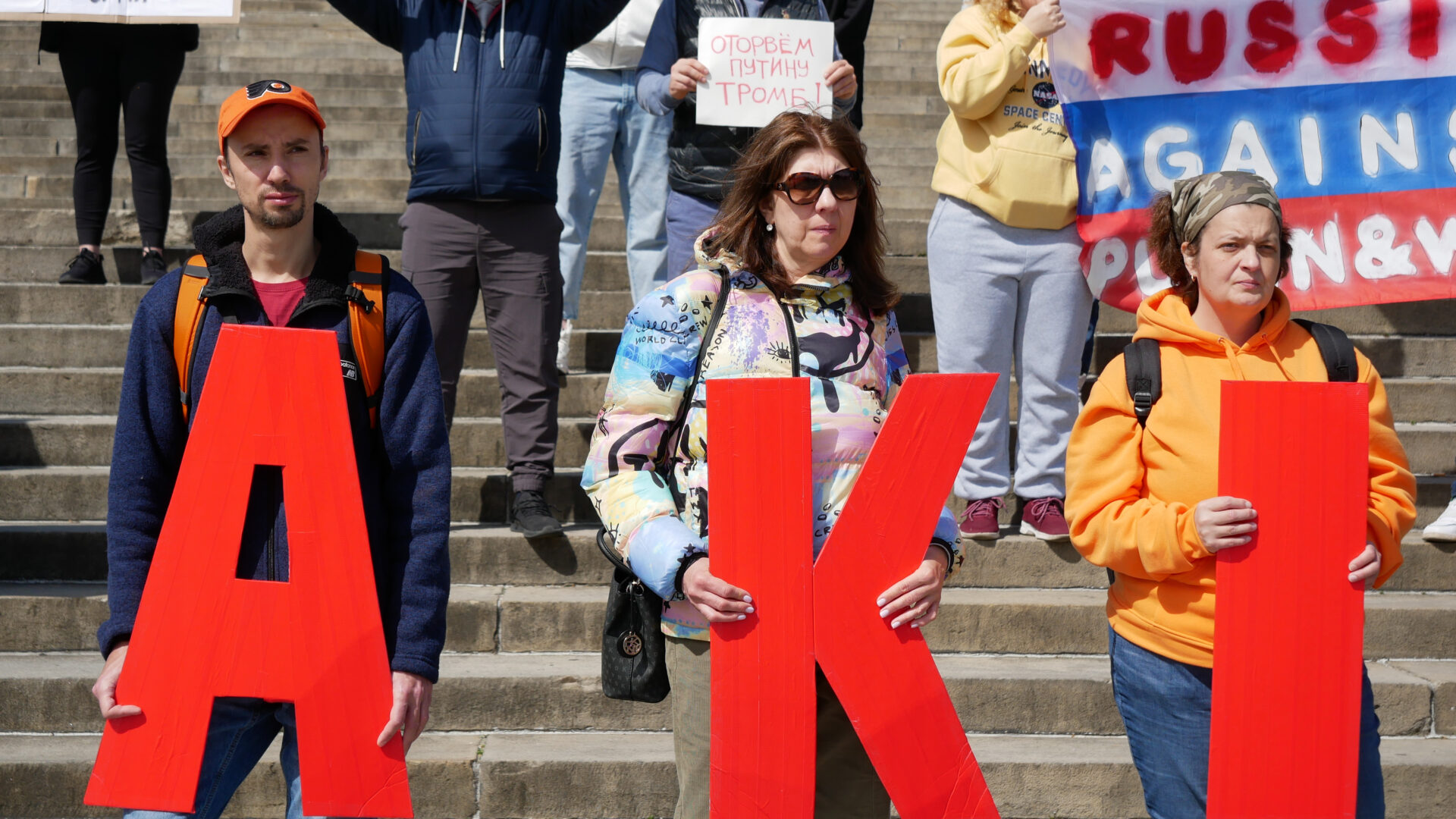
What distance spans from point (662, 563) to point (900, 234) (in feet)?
16.0

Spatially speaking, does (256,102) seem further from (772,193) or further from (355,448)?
(772,193)

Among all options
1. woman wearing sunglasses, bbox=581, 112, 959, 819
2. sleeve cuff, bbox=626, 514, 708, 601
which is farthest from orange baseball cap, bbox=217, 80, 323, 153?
sleeve cuff, bbox=626, 514, 708, 601

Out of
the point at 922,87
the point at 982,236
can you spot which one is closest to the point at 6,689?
the point at 982,236

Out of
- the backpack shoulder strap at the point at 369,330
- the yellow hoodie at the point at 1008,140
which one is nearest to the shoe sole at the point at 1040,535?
the yellow hoodie at the point at 1008,140

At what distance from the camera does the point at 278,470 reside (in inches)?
88.8

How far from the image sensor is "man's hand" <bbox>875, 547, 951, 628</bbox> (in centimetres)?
220

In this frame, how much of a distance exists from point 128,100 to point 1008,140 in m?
3.82

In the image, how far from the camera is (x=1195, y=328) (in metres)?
2.47

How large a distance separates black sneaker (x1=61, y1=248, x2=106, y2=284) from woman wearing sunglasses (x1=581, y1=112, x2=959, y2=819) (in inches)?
175

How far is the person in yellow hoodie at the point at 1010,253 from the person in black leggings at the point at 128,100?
11.4ft

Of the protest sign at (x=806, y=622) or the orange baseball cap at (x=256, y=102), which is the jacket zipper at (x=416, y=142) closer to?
the orange baseball cap at (x=256, y=102)

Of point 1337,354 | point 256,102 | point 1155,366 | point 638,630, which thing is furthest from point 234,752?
point 1337,354

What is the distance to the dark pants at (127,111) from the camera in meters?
5.59

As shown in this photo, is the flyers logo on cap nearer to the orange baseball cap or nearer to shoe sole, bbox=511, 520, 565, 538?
the orange baseball cap
